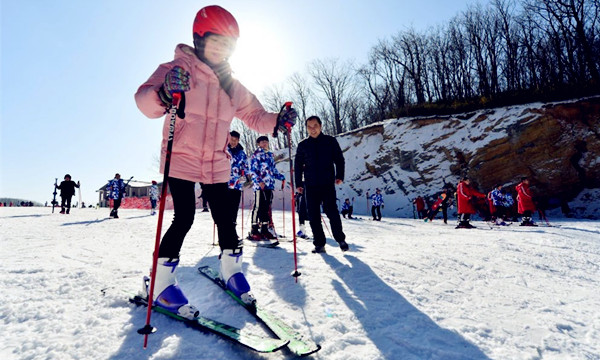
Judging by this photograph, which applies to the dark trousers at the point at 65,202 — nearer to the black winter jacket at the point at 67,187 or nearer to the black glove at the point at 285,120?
the black winter jacket at the point at 67,187

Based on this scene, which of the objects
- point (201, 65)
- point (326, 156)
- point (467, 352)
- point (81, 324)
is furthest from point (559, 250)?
point (81, 324)

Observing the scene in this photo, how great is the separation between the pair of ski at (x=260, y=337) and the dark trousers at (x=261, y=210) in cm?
366

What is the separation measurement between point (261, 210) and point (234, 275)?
3520 millimetres

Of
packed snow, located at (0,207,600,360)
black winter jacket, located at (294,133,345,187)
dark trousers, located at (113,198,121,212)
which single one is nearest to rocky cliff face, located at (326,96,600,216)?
dark trousers, located at (113,198,121,212)

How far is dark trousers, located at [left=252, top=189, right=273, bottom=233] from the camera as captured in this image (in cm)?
572

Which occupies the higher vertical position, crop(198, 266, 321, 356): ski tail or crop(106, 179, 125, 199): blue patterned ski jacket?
crop(106, 179, 125, 199): blue patterned ski jacket

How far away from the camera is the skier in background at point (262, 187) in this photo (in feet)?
18.8

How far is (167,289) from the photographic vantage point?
1981 millimetres

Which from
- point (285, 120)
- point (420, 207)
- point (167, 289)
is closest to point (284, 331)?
point (167, 289)

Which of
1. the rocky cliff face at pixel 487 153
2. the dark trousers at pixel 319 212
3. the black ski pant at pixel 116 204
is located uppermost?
the rocky cliff face at pixel 487 153

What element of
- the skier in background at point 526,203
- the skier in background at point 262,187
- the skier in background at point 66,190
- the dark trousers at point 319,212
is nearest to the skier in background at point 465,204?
the skier in background at point 526,203

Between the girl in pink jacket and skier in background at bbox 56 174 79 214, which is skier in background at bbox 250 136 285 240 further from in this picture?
skier in background at bbox 56 174 79 214

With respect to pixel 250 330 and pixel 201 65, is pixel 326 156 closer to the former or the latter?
pixel 201 65

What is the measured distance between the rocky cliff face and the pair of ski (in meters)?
18.7
